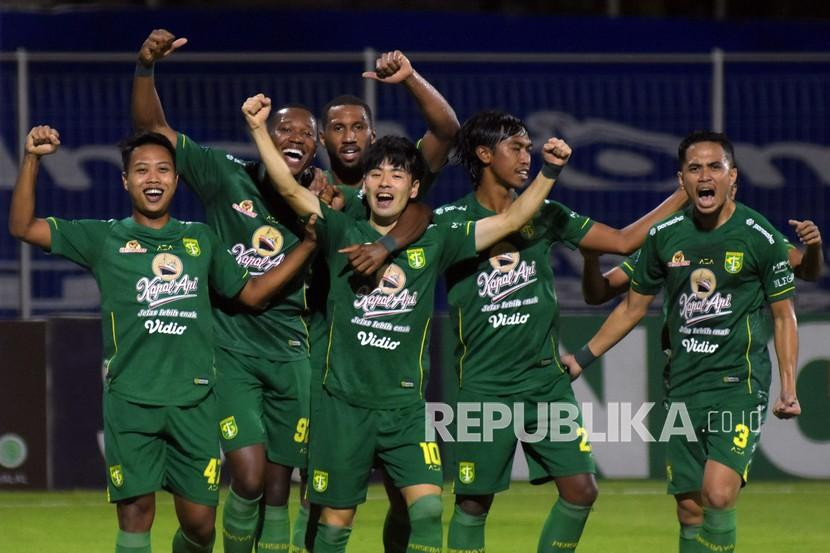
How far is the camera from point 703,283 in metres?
7.07

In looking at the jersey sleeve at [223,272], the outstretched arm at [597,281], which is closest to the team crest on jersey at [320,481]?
the jersey sleeve at [223,272]

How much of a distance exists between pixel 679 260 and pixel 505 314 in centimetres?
82

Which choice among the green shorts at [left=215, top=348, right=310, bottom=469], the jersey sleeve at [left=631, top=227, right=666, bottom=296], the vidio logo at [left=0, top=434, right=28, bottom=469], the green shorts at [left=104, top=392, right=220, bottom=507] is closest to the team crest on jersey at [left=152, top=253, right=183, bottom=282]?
the green shorts at [left=104, top=392, right=220, bottom=507]

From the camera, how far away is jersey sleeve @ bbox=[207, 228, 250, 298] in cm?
688

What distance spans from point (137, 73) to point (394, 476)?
2201 millimetres

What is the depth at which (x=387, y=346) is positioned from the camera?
22.0 ft

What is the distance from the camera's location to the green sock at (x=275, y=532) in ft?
24.3

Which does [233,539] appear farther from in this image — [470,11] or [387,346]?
[470,11]

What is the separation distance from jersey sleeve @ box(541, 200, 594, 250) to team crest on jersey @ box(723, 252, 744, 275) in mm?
679

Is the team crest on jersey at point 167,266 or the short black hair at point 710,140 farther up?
the short black hair at point 710,140

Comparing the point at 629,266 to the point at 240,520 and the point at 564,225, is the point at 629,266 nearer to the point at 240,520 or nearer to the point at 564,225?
the point at 564,225

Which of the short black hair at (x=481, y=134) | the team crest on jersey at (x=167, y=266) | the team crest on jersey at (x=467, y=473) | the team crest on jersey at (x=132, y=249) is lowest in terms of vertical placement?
the team crest on jersey at (x=467, y=473)

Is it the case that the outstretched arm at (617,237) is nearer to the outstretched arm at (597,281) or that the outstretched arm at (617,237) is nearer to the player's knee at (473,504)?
the outstretched arm at (597,281)

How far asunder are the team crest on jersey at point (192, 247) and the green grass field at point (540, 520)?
250cm
